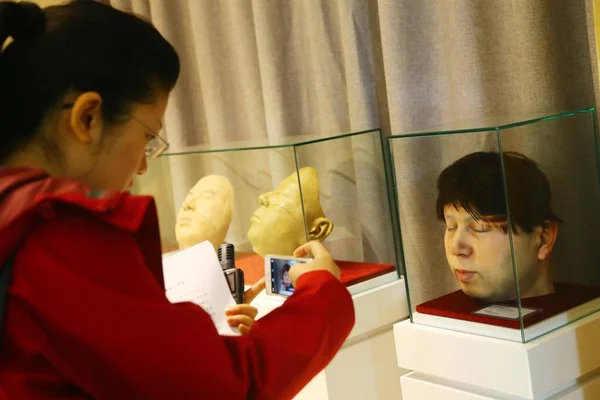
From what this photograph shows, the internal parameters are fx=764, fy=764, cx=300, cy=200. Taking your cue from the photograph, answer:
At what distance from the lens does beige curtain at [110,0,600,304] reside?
4.13 ft

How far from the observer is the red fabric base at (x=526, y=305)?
1.10m

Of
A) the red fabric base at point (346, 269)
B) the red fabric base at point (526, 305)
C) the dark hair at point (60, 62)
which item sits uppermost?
the dark hair at point (60, 62)

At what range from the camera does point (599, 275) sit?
1.19m

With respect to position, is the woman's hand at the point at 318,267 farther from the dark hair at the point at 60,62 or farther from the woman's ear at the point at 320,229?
the woman's ear at the point at 320,229

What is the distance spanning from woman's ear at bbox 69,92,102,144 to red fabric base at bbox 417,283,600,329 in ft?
2.11

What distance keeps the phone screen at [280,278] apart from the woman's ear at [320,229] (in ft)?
0.37

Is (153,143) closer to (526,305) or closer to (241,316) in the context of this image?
(241,316)

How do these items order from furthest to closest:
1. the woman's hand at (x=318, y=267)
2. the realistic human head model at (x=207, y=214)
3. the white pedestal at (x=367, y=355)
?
1. the realistic human head model at (x=207, y=214)
2. the white pedestal at (x=367, y=355)
3. the woman's hand at (x=318, y=267)

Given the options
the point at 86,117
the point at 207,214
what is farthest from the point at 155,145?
the point at 207,214

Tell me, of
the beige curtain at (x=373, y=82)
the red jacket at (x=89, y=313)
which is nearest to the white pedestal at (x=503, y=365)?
the beige curtain at (x=373, y=82)

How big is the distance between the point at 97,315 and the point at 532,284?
68cm

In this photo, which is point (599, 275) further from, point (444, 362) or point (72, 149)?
point (72, 149)

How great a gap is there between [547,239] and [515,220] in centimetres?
9

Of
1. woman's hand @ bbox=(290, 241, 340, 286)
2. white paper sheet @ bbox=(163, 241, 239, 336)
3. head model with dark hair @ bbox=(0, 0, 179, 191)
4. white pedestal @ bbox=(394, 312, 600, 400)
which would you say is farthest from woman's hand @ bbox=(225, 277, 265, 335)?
head model with dark hair @ bbox=(0, 0, 179, 191)
